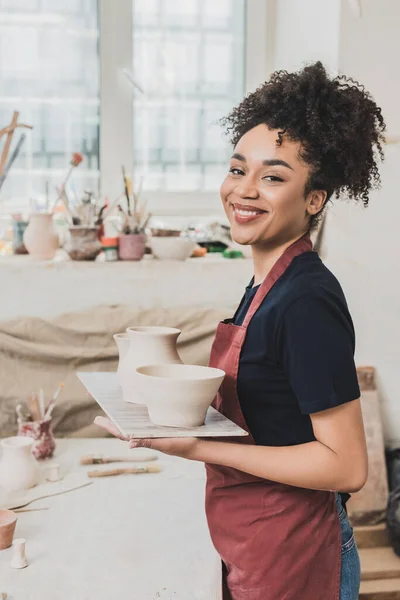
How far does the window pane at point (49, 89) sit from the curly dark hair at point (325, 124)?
221cm

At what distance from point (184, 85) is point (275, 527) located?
2572 millimetres

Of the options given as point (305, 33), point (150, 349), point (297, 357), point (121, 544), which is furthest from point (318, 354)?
point (305, 33)

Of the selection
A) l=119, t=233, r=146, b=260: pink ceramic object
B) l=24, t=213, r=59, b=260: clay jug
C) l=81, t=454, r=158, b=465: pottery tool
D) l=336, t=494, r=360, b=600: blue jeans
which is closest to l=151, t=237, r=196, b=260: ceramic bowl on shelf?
l=119, t=233, r=146, b=260: pink ceramic object

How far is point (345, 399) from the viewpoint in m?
0.98

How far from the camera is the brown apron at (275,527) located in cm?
114

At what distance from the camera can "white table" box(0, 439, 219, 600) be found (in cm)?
129

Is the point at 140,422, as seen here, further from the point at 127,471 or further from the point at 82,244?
the point at 82,244

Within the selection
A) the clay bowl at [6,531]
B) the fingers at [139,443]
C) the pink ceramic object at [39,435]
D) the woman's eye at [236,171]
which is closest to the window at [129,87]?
the pink ceramic object at [39,435]

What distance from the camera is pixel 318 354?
0.98m

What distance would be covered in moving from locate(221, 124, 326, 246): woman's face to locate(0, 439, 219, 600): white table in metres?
0.62

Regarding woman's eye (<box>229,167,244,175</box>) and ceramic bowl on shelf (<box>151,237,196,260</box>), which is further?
ceramic bowl on shelf (<box>151,237,196,260</box>)

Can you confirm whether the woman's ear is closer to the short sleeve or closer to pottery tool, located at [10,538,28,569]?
the short sleeve

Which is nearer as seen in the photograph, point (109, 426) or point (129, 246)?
point (109, 426)

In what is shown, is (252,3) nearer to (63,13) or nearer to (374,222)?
(63,13)
